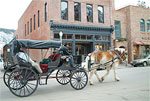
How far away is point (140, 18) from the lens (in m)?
25.4

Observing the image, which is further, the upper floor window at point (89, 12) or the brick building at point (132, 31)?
the brick building at point (132, 31)

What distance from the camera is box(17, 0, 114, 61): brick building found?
18531mm

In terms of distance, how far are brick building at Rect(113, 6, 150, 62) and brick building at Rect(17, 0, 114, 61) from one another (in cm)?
244

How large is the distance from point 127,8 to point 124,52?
1786 centimetres

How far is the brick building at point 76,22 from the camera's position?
18.5m

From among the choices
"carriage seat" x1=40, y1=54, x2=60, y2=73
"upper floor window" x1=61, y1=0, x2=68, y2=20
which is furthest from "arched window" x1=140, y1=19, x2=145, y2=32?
"carriage seat" x1=40, y1=54, x2=60, y2=73

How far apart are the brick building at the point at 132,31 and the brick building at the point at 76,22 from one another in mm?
2438

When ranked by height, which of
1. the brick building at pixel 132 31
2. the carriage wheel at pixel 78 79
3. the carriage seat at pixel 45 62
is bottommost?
the carriage wheel at pixel 78 79

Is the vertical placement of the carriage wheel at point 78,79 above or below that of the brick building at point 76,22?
below

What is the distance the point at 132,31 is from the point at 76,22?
31.9 ft

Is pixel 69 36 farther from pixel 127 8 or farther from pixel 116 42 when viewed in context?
pixel 127 8

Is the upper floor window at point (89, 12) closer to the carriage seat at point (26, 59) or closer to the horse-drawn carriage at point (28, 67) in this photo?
the horse-drawn carriage at point (28, 67)

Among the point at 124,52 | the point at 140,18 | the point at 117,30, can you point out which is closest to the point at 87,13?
the point at 117,30

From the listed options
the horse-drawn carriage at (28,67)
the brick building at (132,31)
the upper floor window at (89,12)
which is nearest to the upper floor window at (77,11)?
the upper floor window at (89,12)
